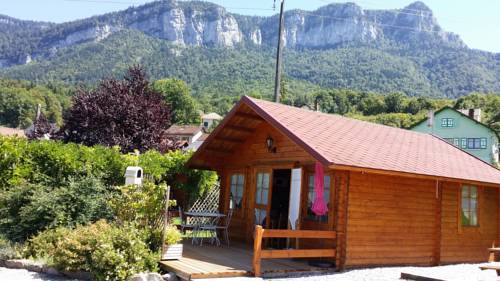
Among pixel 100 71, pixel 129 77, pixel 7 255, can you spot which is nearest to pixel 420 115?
pixel 100 71

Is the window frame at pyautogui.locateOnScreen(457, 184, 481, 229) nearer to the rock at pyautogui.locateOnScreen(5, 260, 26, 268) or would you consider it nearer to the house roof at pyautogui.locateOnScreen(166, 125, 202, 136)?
the rock at pyautogui.locateOnScreen(5, 260, 26, 268)

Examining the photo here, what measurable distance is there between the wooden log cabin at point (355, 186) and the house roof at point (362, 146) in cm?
4

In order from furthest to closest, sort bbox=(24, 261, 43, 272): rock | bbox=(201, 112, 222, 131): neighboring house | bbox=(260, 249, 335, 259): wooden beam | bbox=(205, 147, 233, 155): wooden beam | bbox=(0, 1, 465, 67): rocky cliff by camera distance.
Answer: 1. bbox=(0, 1, 465, 67): rocky cliff
2. bbox=(201, 112, 222, 131): neighboring house
3. bbox=(205, 147, 233, 155): wooden beam
4. bbox=(24, 261, 43, 272): rock
5. bbox=(260, 249, 335, 259): wooden beam

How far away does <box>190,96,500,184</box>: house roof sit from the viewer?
9.53m

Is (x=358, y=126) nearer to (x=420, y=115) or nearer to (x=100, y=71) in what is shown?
(x=420, y=115)

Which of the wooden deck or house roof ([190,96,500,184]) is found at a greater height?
house roof ([190,96,500,184])

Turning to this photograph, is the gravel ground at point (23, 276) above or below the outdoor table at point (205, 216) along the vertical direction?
below

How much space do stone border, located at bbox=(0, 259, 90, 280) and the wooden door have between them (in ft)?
15.2

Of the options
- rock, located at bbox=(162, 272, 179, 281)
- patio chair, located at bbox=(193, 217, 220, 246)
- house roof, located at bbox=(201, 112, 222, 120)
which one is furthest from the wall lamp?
house roof, located at bbox=(201, 112, 222, 120)

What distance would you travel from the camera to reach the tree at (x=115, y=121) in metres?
19.3

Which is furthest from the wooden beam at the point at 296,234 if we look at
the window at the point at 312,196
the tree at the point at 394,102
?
the tree at the point at 394,102

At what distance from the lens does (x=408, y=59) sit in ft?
346

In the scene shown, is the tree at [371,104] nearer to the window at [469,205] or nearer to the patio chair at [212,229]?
the window at [469,205]

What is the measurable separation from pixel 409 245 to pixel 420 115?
2844 inches
